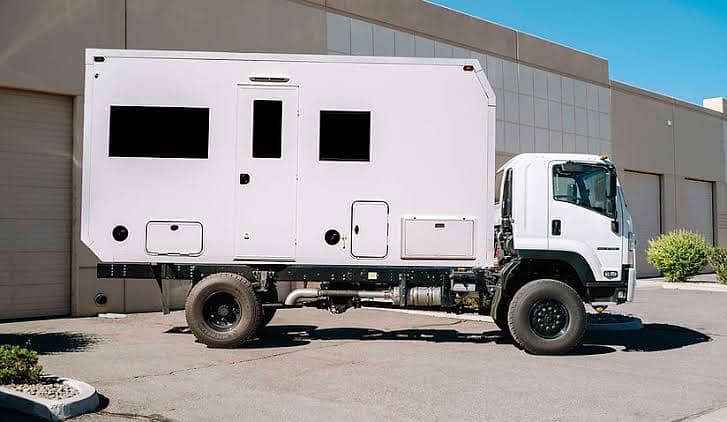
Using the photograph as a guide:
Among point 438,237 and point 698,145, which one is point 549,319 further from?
point 698,145

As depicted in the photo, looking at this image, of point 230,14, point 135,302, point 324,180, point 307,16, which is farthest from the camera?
point 307,16

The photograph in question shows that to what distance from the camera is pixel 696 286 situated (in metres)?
21.9

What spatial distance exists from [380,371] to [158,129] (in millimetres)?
4640

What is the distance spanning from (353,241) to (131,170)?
3.28 metres

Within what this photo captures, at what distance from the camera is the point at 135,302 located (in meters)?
14.7

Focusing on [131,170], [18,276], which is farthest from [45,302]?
[131,170]

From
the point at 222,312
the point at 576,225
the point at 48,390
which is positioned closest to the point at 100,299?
the point at 222,312

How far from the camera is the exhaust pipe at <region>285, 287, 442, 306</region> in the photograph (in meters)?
10.6

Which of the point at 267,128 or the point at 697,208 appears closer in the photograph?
the point at 267,128

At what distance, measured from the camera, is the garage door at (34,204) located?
44.2 feet

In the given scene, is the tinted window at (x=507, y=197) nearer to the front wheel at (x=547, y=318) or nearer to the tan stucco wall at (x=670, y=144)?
the front wheel at (x=547, y=318)

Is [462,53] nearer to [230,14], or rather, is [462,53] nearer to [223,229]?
[230,14]

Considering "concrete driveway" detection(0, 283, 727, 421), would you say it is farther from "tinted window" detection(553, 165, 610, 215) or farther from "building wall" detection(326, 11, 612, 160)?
"building wall" detection(326, 11, 612, 160)

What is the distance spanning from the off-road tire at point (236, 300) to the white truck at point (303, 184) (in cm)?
2
